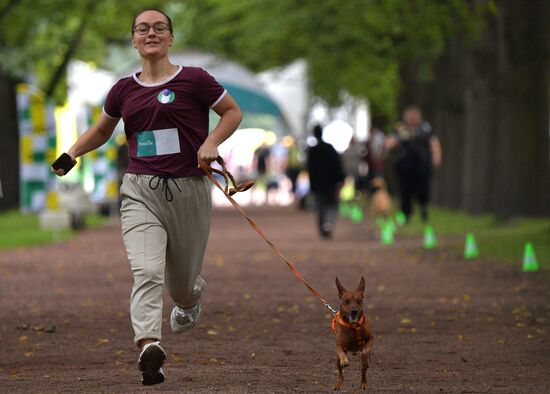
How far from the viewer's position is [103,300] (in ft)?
46.7

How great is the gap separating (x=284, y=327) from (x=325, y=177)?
512 inches

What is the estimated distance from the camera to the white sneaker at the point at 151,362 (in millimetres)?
7914

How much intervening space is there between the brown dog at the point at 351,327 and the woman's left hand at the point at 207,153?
3.03 feet

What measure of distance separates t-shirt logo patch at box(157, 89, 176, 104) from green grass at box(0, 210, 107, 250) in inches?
596

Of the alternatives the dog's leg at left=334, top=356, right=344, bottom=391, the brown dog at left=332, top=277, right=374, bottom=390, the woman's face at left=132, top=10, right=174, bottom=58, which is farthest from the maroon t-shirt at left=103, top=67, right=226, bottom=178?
the dog's leg at left=334, top=356, right=344, bottom=391

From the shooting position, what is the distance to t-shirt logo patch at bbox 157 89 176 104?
328 inches

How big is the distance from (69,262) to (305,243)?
16.6 ft

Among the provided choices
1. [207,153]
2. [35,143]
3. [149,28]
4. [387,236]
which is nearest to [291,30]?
[35,143]

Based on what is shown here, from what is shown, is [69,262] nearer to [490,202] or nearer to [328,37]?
[490,202]

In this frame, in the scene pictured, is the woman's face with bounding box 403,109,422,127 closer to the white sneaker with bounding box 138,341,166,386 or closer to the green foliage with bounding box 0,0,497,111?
the green foliage with bounding box 0,0,497,111

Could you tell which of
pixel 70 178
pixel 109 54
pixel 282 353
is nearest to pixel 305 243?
pixel 70 178

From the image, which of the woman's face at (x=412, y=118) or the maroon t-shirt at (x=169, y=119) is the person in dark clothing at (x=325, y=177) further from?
the maroon t-shirt at (x=169, y=119)

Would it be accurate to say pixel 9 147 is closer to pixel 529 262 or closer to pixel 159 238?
pixel 529 262

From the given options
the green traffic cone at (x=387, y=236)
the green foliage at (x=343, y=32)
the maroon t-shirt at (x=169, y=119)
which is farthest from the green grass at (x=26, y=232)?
the maroon t-shirt at (x=169, y=119)
